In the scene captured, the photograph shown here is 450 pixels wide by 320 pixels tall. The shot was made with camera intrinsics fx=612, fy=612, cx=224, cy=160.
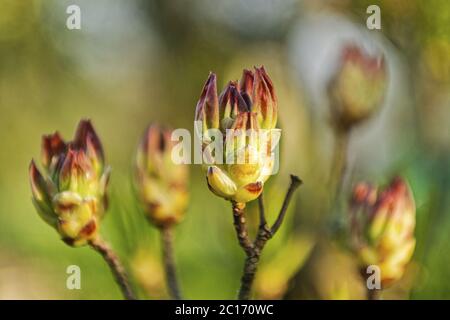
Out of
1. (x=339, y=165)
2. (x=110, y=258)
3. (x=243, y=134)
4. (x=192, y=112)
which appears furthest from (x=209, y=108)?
(x=192, y=112)

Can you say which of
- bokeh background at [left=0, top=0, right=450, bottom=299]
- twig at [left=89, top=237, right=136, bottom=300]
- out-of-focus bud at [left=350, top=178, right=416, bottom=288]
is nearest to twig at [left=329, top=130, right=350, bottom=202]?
bokeh background at [left=0, top=0, right=450, bottom=299]

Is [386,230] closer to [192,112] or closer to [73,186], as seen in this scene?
[73,186]

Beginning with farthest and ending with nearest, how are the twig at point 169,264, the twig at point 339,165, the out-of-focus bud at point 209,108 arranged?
1. the twig at point 339,165
2. the twig at point 169,264
3. the out-of-focus bud at point 209,108

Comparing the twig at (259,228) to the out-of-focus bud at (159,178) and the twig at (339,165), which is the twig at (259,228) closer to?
the out-of-focus bud at (159,178)

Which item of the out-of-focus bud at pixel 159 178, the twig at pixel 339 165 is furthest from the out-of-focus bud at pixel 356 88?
the out-of-focus bud at pixel 159 178

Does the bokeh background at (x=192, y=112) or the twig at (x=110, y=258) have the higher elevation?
the bokeh background at (x=192, y=112)

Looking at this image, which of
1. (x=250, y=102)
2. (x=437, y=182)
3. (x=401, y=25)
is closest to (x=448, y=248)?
(x=437, y=182)
